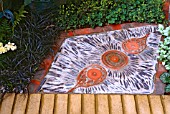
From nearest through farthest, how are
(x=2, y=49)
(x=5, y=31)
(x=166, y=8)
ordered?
(x=2, y=49), (x=5, y=31), (x=166, y=8)

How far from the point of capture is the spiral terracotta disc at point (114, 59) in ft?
8.73

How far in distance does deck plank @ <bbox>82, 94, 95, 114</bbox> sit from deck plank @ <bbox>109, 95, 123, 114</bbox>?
5.6 inches

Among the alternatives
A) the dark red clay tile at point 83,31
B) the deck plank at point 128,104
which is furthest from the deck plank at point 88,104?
the dark red clay tile at point 83,31

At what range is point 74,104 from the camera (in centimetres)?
226

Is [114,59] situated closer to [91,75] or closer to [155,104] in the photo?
[91,75]

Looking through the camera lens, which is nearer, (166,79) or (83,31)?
(166,79)

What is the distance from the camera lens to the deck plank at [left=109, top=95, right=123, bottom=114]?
2.22 meters

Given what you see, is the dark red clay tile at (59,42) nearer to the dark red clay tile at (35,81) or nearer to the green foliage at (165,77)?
the dark red clay tile at (35,81)

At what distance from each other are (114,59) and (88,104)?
0.63m

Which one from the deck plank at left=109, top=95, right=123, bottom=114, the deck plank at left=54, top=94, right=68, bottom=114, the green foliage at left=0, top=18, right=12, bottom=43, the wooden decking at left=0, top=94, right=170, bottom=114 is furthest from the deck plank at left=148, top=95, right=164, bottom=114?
the green foliage at left=0, top=18, right=12, bottom=43

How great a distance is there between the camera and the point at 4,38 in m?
2.61

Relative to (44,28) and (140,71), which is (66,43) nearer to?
(44,28)

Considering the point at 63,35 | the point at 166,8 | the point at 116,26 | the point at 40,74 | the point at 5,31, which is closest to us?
the point at 40,74

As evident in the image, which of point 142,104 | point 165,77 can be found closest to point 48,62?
point 142,104
